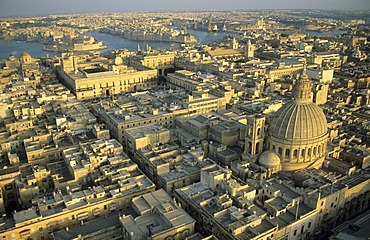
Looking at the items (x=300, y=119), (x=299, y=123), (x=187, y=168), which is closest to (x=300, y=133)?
(x=299, y=123)

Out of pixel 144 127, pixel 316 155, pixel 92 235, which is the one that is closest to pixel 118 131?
pixel 144 127

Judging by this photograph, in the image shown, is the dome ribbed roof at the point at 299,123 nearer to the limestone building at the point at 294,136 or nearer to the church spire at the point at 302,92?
the limestone building at the point at 294,136

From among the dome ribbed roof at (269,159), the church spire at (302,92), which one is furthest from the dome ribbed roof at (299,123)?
the dome ribbed roof at (269,159)

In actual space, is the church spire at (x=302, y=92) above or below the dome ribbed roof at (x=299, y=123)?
above

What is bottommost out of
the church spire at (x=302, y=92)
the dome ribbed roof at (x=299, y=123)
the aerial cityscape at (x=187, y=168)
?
the aerial cityscape at (x=187, y=168)

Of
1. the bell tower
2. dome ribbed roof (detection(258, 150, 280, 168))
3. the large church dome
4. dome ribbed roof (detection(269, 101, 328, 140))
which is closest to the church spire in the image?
the large church dome

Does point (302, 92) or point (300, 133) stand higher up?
point (302, 92)

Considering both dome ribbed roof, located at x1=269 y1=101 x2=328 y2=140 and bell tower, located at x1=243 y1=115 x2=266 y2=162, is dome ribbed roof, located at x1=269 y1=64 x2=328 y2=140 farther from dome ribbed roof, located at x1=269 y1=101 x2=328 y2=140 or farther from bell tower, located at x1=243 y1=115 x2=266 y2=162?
bell tower, located at x1=243 y1=115 x2=266 y2=162

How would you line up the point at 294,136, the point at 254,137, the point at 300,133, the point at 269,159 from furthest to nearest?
the point at 254,137
the point at 269,159
the point at 294,136
the point at 300,133

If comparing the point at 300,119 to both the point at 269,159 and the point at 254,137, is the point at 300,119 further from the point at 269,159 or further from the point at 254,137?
the point at 269,159
